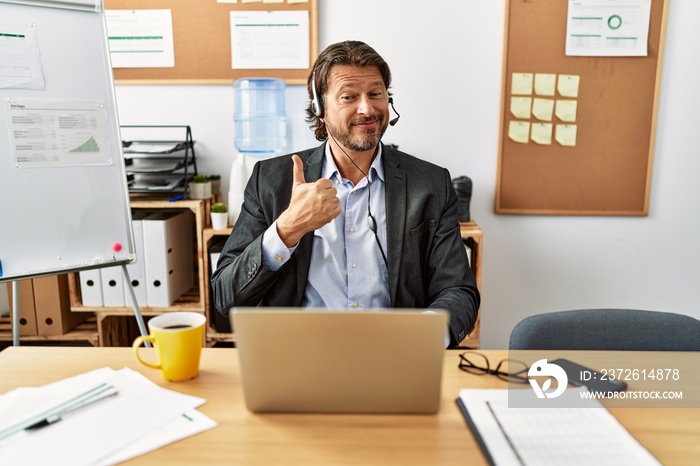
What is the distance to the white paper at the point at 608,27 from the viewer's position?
249 cm

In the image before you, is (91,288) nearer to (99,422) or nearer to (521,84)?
(99,422)

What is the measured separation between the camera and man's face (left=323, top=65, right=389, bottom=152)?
5.17 feet

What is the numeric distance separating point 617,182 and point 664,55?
0.59 m

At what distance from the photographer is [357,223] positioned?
1593 millimetres

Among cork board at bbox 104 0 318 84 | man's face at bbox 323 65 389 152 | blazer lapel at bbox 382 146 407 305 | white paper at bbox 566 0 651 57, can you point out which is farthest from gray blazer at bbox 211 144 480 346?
white paper at bbox 566 0 651 57

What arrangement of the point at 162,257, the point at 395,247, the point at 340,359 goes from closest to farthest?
1. the point at 340,359
2. the point at 395,247
3. the point at 162,257

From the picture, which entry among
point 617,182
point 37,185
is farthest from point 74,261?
point 617,182

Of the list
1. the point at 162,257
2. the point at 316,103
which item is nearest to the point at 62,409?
the point at 316,103

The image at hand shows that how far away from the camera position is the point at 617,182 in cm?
262

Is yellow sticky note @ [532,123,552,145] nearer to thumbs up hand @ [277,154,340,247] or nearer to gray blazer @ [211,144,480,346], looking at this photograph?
gray blazer @ [211,144,480,346]

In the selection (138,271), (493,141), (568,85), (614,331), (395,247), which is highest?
(568,85)

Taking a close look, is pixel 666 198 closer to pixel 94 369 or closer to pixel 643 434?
pixel 643 434

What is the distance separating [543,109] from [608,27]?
44 centimetres

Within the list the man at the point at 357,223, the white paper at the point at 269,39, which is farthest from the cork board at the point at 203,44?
the man at the point at 357,223
